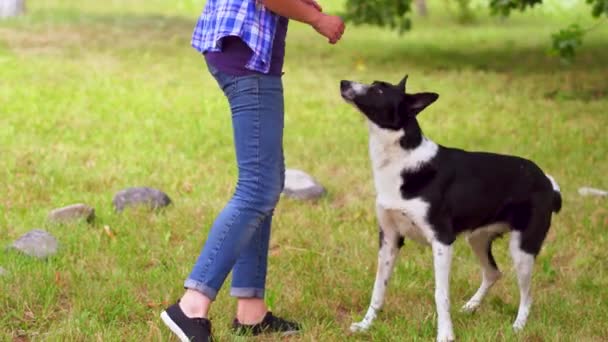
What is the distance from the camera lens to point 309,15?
12.9 feet

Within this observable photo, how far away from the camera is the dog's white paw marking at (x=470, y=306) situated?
4961 mm

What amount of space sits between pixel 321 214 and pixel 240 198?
9.19ft

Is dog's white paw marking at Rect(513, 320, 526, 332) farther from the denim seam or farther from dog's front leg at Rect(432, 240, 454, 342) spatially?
the denim seam

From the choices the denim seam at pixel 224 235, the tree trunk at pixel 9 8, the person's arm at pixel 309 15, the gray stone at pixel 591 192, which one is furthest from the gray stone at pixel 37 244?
the tree trunk at pixel 9 8

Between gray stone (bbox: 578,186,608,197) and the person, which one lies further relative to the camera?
gray stone (bbox: 578,186,608,197)

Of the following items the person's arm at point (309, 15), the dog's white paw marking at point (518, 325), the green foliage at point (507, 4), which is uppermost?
the person's arm at point (309, 15)

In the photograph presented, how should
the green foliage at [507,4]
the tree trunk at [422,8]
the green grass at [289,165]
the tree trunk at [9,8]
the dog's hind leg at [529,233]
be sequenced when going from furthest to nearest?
the tree trunk at [422,8], the tree trunk at [9,8], the green foliage at [507,4], the green grass at [289,165], the dog's hind leg at [529,233]

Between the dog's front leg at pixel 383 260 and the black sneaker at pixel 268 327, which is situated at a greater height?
the dog's front leg at pixel 383 260

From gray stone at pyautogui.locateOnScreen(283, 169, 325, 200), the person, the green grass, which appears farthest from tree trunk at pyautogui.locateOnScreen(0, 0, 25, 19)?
the person

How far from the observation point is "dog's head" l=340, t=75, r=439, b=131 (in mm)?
4199

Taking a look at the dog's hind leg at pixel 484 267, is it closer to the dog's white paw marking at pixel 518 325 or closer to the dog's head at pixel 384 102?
the dog's white paw marking at pixel 518 325

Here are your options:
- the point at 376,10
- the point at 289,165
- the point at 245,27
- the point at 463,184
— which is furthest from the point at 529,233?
the point at 376,10

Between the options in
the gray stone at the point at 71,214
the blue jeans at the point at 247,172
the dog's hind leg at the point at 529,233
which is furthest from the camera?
the gray stone at the point at 71,214

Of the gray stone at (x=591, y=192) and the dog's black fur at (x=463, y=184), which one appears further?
the gray stone at (x=591, y=192)
